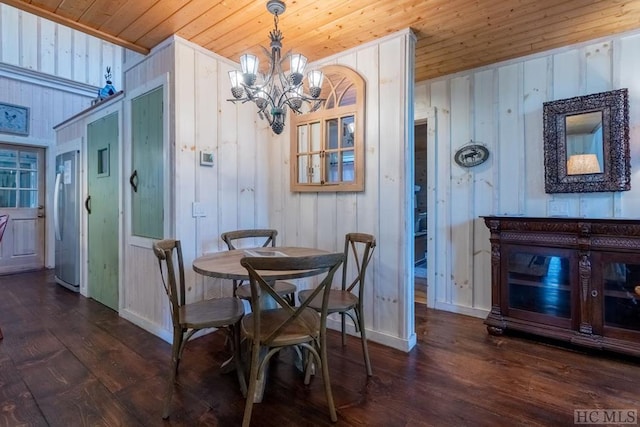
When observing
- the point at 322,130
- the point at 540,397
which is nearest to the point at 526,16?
the point at 322,130

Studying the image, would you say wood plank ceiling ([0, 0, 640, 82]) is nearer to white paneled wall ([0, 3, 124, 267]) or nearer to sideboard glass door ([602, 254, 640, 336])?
sideboard glass door ([602, 254, 640, 336])

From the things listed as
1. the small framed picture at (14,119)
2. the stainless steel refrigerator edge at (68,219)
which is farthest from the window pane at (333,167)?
the small framed picture at (14,119)

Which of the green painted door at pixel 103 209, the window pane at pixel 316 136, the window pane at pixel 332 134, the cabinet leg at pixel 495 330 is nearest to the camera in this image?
the cabinet leg at pixel 495 330

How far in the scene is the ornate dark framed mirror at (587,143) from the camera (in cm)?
258

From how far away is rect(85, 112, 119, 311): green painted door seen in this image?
130 inches

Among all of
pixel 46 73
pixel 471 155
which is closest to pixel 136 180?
pixel 471 155

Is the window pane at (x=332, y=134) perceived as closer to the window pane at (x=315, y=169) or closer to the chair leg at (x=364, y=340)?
the window pane at (x=315, y=169)

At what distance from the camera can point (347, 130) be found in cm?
283

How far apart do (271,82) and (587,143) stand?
8.79ft

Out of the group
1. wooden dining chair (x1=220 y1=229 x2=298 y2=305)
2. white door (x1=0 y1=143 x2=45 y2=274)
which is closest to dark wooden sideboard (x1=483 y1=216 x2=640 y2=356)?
wooden dining chair (x1=220 y1=229 x2=298 y2=305)

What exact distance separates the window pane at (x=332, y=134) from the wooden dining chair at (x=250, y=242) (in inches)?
38.7

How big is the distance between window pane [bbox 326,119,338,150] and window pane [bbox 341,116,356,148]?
0.26 feet

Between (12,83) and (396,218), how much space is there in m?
Answer: 6.36

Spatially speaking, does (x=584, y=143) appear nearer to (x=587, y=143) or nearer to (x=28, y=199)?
(x=587, y=143)
